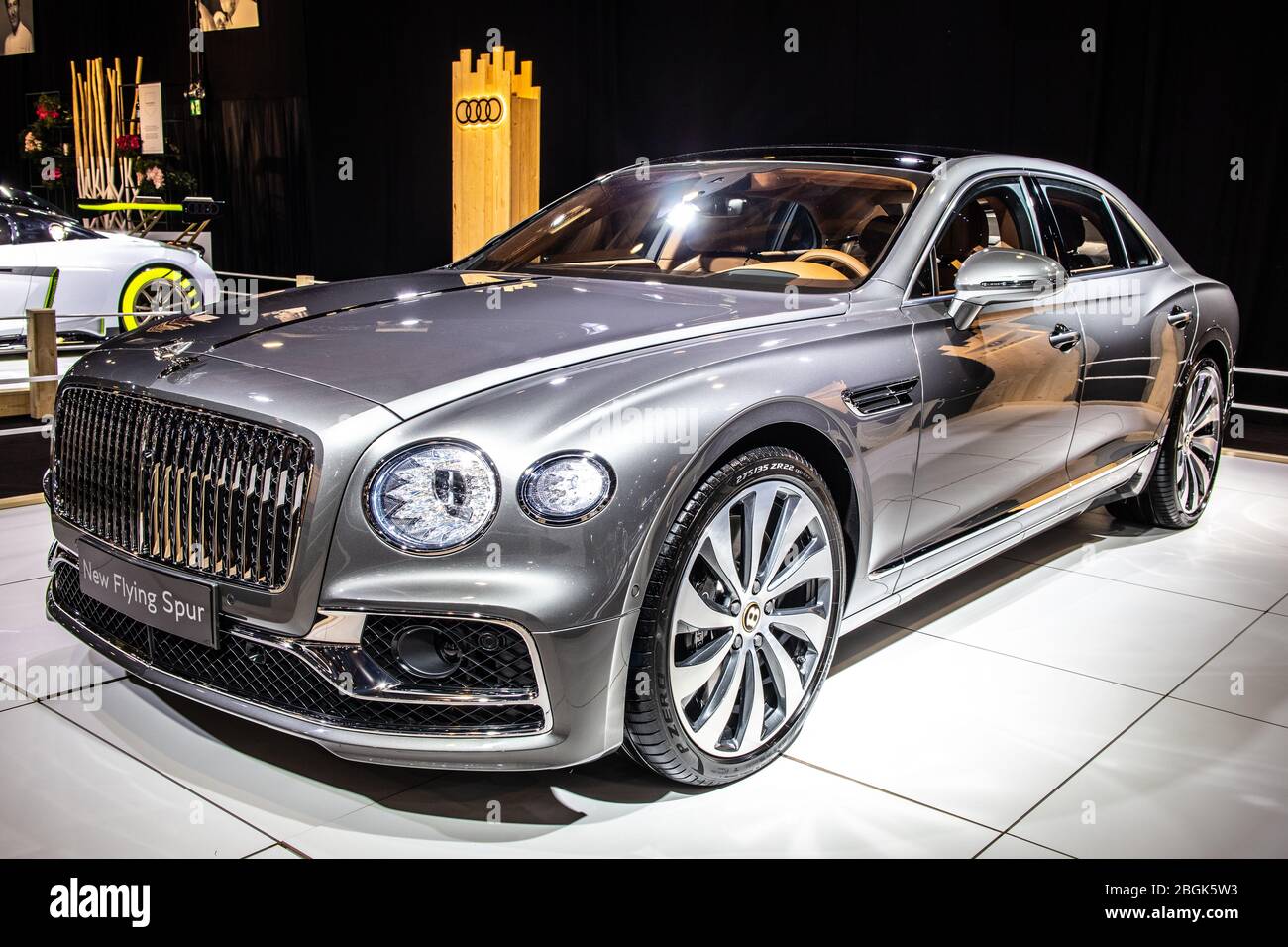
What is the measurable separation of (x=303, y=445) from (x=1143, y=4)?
6231mm

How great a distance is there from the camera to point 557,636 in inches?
73.9

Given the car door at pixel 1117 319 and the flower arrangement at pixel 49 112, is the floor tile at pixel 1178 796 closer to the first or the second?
the car door at pixel 1117 319

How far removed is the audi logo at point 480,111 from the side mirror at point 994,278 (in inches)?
195

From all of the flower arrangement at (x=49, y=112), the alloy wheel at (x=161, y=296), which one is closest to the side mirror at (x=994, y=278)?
the alloy wheel at (x=161, y=296)

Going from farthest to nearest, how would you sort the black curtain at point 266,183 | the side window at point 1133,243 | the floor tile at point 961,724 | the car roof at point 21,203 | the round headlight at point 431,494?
the black curtain at point 266,183 → the car roof at point 21,203 → the side window at point 1133,243 → the floor tile at point 961,724 → the round headlight at point 431,494

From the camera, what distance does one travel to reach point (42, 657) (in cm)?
284

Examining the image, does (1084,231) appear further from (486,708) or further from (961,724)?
(486,708)

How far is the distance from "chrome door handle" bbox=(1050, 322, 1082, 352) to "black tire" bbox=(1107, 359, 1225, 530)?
1.00m

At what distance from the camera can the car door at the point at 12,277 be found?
23.0ft

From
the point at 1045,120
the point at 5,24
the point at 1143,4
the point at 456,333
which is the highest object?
the point at 5,24

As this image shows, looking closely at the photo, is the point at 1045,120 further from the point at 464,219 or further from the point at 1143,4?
the point at 464,219

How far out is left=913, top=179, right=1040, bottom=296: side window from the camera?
294 centimetres

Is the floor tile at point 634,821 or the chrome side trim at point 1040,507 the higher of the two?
the chrome side trim at point 1040,507

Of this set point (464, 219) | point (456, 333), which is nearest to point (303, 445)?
point (456, 333)
